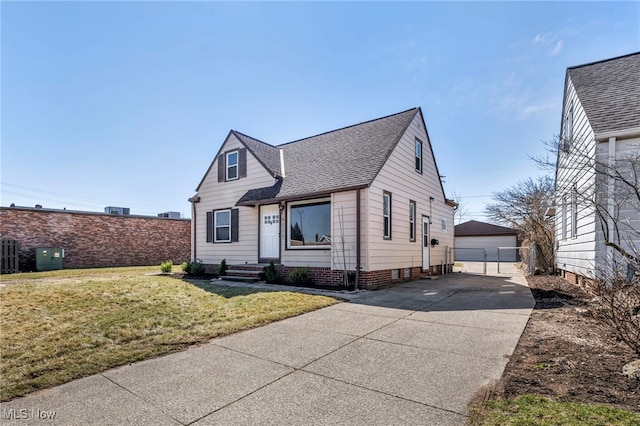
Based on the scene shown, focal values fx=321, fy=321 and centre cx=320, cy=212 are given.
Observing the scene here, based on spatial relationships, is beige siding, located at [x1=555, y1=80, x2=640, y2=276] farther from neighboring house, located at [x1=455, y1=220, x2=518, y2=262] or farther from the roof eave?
neighboring house, located at [x1=455, y1=220, x2=518, y2=262]

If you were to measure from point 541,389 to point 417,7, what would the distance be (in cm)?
1054

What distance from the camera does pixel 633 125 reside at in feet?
24.4

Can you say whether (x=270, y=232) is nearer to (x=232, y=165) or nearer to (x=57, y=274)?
(x=232, y=165)

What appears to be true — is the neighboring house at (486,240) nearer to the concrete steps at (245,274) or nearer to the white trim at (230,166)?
the white trim at (230,166)

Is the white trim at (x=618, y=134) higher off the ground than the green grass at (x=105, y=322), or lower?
higher

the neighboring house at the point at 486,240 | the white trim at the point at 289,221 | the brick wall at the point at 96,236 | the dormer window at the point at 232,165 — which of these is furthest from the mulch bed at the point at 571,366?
the neighboring house at the point at 486,240

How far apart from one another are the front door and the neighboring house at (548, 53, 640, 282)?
5023 millimetres

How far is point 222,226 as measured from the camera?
1451 cm

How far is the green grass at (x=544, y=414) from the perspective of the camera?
2.43 metres

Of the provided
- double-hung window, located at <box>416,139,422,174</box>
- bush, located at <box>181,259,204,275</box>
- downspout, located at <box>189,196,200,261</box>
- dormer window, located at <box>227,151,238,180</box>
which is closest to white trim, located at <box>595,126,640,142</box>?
double-hung window, located at <box>416,139,422,174</box>

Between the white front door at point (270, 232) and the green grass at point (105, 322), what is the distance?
11.3 ft

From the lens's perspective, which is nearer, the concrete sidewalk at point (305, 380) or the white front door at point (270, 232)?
the concrete sidewalk at point (305, 380)

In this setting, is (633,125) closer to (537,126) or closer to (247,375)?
(537,126)

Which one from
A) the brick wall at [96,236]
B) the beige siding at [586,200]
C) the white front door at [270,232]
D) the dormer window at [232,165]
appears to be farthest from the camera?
the brick wall at [96,236]
